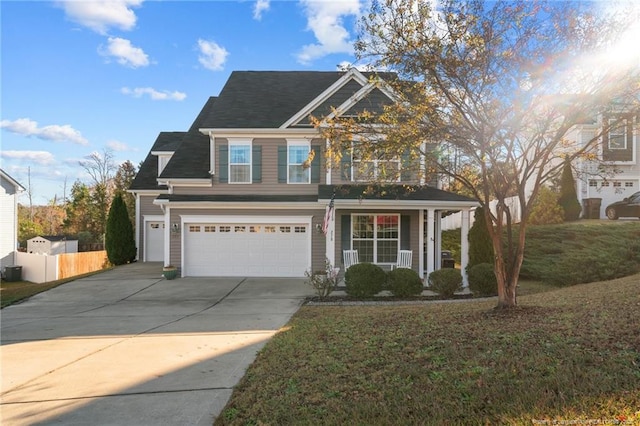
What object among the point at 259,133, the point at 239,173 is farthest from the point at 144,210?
the point at 259,133

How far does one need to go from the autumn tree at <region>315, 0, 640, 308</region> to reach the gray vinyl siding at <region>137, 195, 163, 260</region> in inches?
628

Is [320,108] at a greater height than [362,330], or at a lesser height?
greater

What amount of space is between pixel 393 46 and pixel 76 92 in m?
14.6

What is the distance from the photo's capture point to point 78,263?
64.3 ft

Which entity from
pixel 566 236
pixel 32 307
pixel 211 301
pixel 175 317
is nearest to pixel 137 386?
pixel 175 317

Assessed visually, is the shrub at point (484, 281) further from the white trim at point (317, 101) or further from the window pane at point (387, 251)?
the white trim at point (317, 101)

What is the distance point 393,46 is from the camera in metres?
7.46

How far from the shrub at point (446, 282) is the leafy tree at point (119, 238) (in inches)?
623

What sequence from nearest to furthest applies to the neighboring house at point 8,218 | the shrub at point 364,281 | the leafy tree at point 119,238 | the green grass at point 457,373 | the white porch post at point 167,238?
the green grass at point 457,373 → the shrub at point 364,281 → the white porch post at point 167,238 → the leafy tree at point 119,238 → the neighboring house at point 8,218

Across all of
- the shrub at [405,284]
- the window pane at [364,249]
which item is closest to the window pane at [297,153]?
the window pane at [364,249]

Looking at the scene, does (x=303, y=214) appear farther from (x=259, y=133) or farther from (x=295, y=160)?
(x=259, y=133)

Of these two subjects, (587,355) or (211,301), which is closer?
(587,355)

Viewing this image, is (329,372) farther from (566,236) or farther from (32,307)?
(566,236)

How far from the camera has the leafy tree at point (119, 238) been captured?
802 inches
